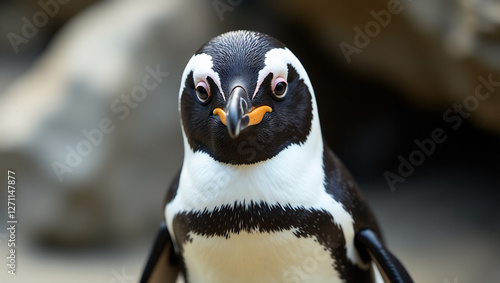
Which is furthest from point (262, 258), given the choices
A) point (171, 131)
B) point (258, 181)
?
point (171, 131)

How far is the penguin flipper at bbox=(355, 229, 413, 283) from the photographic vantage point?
1377 mm

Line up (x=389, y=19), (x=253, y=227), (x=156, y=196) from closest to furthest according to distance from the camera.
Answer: (x=253, y=227) → (x=389, y=19) → (x=156, y=196)

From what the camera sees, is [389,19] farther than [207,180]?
Yes

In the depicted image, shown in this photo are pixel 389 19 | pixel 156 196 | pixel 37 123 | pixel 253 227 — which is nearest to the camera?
pixel 253 227

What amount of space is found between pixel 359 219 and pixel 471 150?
1532mm

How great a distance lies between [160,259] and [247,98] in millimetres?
583

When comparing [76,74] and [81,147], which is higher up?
[76,74]

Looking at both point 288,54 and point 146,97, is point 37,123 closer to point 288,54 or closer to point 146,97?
point 146,97

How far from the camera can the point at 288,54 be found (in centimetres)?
131

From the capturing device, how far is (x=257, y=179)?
4.17 ft

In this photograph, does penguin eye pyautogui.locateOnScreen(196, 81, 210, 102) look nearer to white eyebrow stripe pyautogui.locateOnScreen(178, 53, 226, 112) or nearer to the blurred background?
white eyebrow stripe pyautogui.locateOnScreen(178, 53, 226, 112)

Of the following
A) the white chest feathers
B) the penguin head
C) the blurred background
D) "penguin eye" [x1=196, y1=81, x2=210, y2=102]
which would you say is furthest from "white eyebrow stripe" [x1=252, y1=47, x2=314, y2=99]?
the blurred background

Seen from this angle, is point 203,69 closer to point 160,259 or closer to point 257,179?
point 257,179

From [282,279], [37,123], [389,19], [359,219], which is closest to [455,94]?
[389,19]
